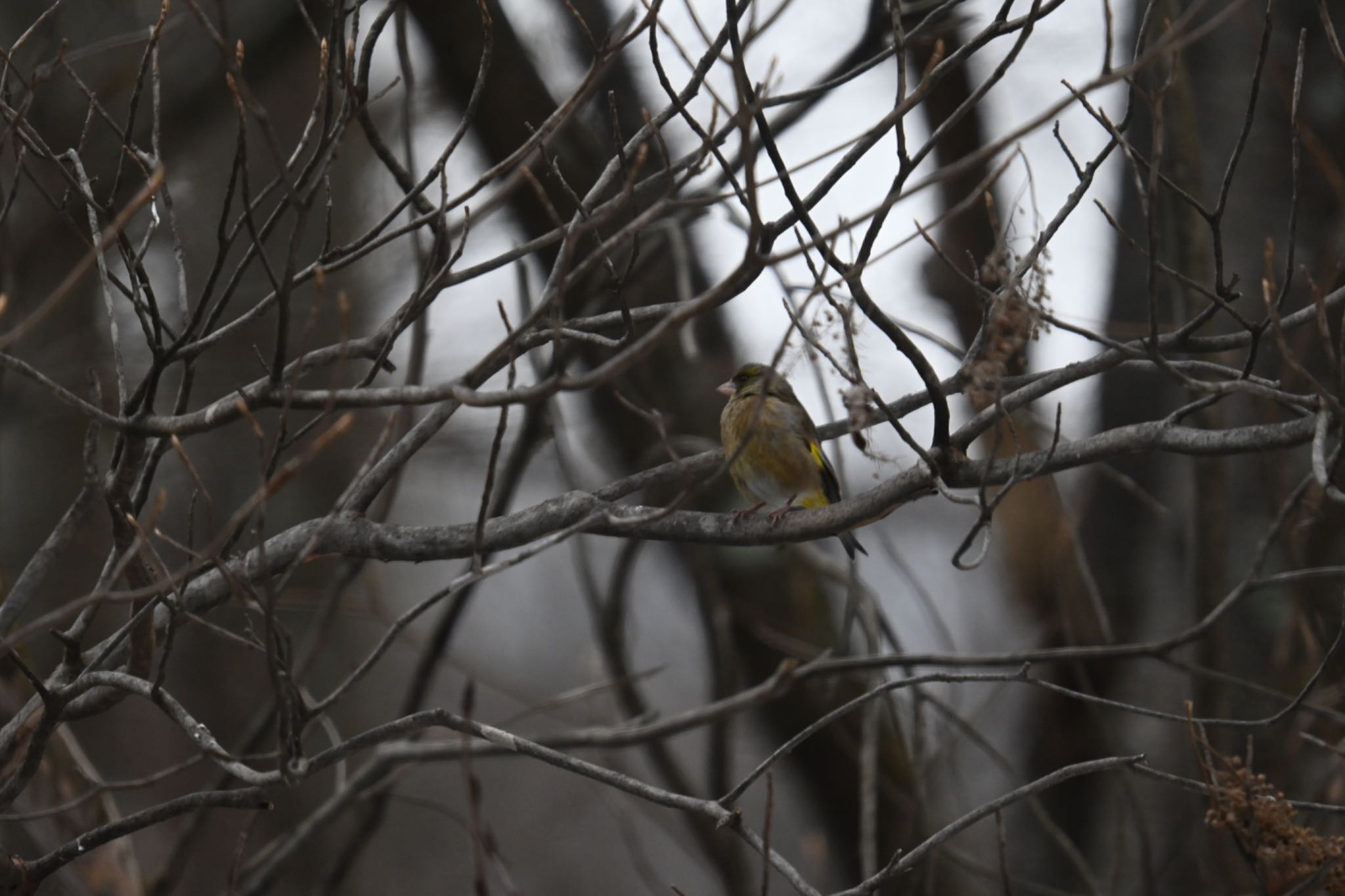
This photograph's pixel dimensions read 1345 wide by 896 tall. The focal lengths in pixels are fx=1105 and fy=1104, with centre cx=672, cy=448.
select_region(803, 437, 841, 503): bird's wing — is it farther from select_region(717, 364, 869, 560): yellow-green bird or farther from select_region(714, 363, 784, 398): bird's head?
select_region(714, 363, 784, 398): bird's head

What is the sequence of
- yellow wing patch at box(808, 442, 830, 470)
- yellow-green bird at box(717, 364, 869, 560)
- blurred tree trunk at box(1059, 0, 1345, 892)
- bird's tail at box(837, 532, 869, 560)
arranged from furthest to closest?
yellow wing patch at box(808, 442, 830, 470), yellow-green bird at box(717, 364, 869, 560), blurred tree trunk at box(1059, 0, 1345, 892), bird's tail at box(837, 532, 869, 560)

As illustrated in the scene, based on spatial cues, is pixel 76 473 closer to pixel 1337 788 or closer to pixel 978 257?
pixel 978 257

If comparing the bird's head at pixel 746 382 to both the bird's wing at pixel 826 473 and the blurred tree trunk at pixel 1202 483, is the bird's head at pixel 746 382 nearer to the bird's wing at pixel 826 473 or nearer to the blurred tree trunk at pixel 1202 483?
the bird's wing at pixel 826 473

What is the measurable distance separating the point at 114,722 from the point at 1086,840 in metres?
6.37

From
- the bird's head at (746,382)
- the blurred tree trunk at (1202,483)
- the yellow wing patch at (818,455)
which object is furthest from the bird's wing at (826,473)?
the blurred tree trunk at (1202,483)

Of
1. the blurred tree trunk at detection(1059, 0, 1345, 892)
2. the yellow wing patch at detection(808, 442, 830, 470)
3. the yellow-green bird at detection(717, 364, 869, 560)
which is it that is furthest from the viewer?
the yellow wing patch at detection(808, 442, 830, 470)

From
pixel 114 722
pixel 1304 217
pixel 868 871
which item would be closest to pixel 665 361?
pixel 868 871

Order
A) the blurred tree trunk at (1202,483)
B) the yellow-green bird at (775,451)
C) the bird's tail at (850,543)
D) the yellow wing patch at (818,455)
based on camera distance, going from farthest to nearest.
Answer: the yellow wing patch at (818,455) < the yellow-green bird at (775,451) < the blurred tree trunk at (1202,483) < the bird's tail at (850,543)

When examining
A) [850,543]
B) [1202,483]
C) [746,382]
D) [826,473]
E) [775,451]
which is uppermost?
[746,382]

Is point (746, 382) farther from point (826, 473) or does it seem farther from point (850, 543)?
point (850, 543)

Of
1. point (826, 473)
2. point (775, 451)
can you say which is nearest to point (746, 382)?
point (775, 451)

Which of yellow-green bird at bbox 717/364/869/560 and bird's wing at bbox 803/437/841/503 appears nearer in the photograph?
yellow-green bird at bbox 717/364/869/560

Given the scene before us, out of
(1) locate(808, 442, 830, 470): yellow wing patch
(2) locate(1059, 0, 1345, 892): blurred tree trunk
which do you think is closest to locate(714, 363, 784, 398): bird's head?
(1) locate(808, 442, 830, 470): yellow wing patch

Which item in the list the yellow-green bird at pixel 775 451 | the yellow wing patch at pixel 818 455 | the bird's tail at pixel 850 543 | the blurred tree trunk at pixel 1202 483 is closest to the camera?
the bird's tail at pixel 850 543
